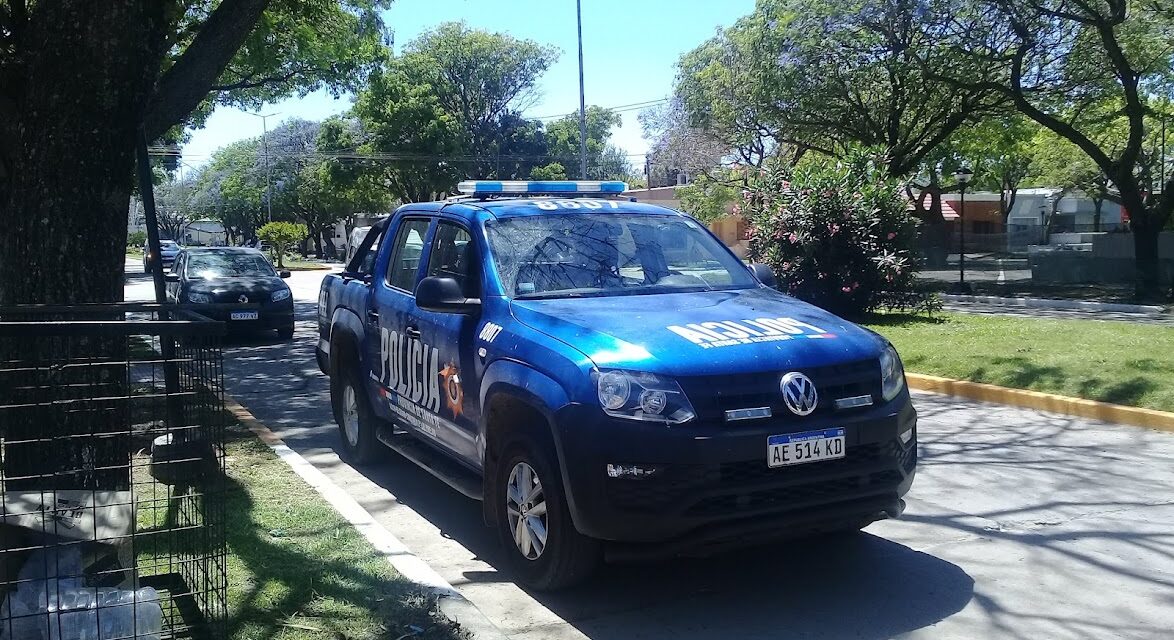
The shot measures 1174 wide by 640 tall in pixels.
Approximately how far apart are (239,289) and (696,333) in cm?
1333

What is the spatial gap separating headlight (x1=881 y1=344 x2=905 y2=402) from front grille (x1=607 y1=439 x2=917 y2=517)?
0.28 m

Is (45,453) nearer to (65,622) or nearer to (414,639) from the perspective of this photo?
(65,622)

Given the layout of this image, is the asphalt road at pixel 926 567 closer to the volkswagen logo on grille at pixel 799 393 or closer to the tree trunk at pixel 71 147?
the volkswagen logo on grille at pixel 799 393

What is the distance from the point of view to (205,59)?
7094 millimetres

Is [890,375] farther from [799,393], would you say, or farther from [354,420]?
[354,420]

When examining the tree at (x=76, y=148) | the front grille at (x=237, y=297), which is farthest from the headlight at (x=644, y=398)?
the front grille at (x=237, y=297)

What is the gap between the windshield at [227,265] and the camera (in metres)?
17.4

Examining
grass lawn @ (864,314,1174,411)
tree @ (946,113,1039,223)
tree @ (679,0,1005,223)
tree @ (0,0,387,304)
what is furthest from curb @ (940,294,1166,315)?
tree @ (0,0,387,304)

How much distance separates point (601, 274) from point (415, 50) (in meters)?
49.8

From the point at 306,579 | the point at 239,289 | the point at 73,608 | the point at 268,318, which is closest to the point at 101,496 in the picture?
the point at 73,608

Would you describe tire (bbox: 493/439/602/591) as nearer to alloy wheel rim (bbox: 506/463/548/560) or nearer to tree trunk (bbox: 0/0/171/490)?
alloy wheel rim (bbox: 506/463/548/560)

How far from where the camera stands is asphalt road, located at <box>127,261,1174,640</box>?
458 centimetres

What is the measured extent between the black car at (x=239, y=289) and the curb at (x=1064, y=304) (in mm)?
16432

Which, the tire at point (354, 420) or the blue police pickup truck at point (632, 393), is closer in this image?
the blue police pickup truck at point (632, 393)
